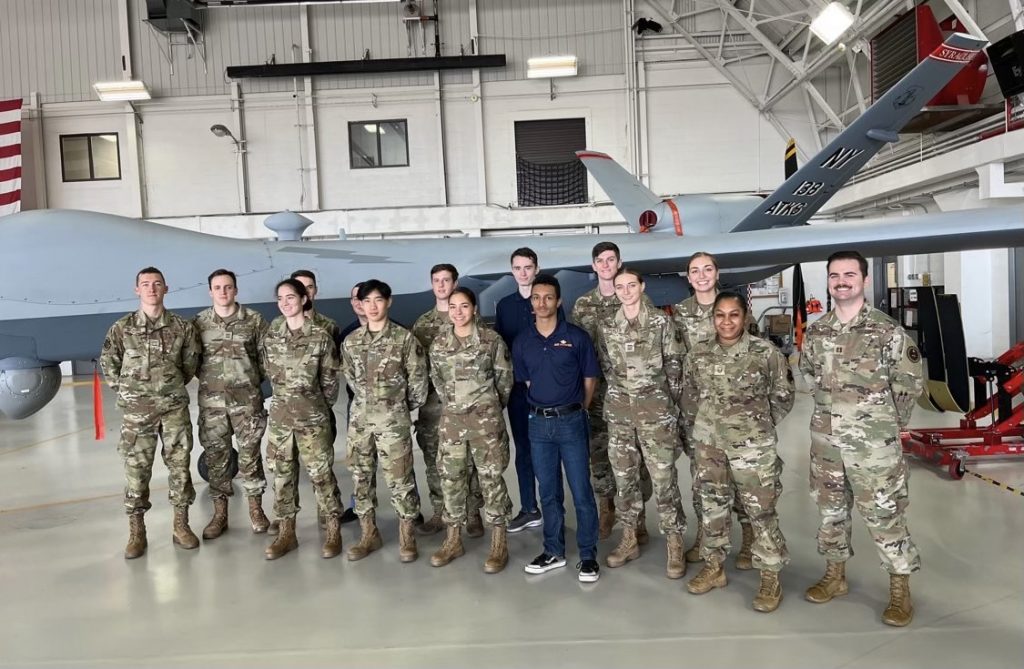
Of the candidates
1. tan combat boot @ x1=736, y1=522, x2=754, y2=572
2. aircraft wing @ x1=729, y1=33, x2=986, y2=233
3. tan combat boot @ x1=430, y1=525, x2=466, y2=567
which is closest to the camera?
tan combat boot @ x1=736, y1=522, x2=754, y2=572

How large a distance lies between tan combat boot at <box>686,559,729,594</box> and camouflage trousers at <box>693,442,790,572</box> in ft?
0.52

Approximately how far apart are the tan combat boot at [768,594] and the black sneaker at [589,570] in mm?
859

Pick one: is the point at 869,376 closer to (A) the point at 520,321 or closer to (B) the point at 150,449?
(A) the point at 520,321

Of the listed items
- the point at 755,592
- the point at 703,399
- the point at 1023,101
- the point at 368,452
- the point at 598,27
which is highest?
the point at 598,27

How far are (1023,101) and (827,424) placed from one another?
10.0m

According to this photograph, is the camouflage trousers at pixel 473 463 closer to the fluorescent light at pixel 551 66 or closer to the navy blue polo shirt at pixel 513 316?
the navy blue polo shirt at pixel 513 316

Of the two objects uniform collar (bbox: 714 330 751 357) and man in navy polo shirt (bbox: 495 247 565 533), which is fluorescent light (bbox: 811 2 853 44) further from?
uniform collar (bbox: 714 330 751 357)

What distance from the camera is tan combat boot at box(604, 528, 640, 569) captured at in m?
4.02

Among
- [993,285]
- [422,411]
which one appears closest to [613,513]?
[422,411]

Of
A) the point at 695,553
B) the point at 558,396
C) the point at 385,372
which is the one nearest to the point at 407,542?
the point at 385,372

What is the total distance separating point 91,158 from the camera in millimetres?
17312

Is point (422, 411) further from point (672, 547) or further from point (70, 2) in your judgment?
point (70, 2)

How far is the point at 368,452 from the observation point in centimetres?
418

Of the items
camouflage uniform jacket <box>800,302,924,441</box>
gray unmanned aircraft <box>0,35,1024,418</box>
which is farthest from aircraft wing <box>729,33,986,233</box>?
camouflage uniform jacket <box>800,302,924,441</box>
